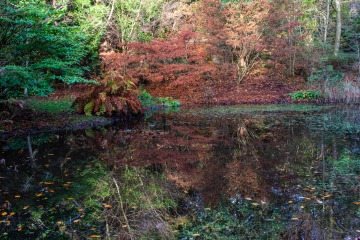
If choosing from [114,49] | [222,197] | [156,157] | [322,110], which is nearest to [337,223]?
[222,197]

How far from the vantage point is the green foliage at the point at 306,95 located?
14.5 metres

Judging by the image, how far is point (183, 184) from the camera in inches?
187

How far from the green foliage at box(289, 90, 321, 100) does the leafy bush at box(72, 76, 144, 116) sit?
771 centimetres

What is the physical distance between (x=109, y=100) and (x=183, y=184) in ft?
20.3

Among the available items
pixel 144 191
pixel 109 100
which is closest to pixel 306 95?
pixel 109 100

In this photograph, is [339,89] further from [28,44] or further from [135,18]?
[28,44]

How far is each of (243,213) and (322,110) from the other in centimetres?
938

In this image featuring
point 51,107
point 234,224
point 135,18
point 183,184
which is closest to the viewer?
point 234,224

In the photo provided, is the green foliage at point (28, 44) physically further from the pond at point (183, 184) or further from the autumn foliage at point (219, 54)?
the autumn foliage at point (219, 54)

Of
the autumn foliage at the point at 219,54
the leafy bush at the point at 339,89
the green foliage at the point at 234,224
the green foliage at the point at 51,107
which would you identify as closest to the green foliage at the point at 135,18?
the autumn foliage at the point at 219,54

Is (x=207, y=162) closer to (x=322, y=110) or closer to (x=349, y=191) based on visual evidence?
(x=349, y=191)

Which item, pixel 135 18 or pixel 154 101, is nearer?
pixel 154 101

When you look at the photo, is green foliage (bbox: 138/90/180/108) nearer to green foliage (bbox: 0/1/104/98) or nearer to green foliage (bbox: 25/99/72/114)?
green foliage (bbox: 25/99/72/114)

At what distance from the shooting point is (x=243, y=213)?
3.72 m
